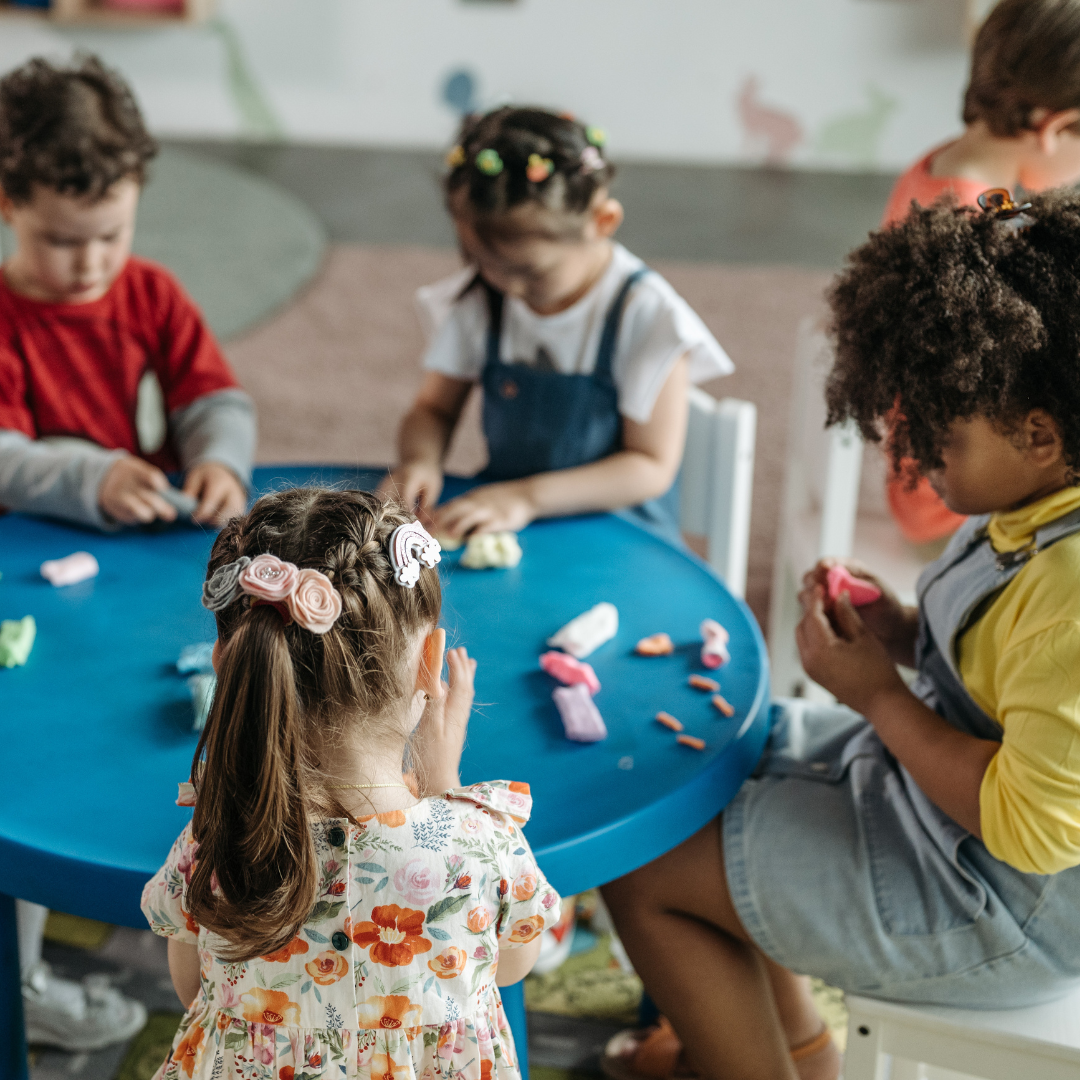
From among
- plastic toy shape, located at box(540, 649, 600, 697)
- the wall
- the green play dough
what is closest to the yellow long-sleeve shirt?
plastic toy shape, located at box(540, 649, 600, 697)

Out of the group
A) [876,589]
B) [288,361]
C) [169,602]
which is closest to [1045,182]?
[876,589]

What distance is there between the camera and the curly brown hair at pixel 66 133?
147 centimetres

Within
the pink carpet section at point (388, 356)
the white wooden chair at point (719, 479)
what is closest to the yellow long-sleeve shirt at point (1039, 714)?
the white wooden chair at point (719, 479)

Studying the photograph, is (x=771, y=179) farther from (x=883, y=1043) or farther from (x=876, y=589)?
(x=883, y=1043)

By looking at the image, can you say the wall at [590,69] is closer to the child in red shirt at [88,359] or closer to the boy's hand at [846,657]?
Result: the child in red shirt at [88,359]

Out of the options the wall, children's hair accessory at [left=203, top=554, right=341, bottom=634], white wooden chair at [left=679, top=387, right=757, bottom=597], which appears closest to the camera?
children's hair accessory at [left=203, top=554, right=341, bottom=634]

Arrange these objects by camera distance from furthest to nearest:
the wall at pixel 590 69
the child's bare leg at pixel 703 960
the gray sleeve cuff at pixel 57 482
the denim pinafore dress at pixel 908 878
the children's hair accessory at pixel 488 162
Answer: the wall at pixel 590 69, the children's hair accessory at pixel 488 162, the gray sleeve cuff at pixel 57 482, the child's bare leg at pixel 703 960, the denim pinafore dress at pixel 908 878

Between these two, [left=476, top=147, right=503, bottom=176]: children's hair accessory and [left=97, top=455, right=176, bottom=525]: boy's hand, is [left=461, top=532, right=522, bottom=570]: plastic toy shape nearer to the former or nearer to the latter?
[left=97, top=455, right=176, bottom=525]: boy's hand

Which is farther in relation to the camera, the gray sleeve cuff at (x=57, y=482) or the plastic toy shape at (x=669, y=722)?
the gray sleeve cuff at (x=57, y=482)

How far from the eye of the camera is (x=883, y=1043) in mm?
991

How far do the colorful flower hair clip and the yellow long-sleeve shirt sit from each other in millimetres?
726

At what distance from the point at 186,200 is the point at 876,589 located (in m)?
3.92

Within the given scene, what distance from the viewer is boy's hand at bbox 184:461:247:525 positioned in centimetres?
134

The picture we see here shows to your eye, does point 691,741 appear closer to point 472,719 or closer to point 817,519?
point 472,719
